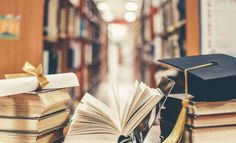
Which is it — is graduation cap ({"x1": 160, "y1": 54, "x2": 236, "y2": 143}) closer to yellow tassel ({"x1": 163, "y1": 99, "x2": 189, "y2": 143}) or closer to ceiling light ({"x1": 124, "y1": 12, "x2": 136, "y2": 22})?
yellow tassel ({"x1": 163, "y1": 99, "x2": 189, "y2": 143})

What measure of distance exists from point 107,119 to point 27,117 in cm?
22

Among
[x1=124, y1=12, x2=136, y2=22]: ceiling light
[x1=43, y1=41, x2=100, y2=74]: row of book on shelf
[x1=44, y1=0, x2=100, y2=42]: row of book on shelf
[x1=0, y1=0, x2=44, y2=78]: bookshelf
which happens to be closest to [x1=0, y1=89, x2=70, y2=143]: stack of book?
[x1=0, y1=0, x2=44, y2=78]: bookshelf

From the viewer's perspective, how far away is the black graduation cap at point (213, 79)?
81 centimetres

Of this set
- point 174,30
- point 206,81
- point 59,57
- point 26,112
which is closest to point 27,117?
point 26,112

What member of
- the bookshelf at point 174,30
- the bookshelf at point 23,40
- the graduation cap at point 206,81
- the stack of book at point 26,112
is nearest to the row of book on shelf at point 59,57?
the bookshelf at point 23,40

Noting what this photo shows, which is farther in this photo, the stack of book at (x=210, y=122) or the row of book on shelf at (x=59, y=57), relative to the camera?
the row of book on shelf at (x=59, y=57)

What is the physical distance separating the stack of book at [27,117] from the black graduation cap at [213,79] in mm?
392

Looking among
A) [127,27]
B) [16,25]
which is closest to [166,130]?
[16,25]

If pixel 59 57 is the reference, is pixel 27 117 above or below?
below

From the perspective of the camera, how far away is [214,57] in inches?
37.9

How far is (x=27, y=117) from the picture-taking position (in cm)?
80

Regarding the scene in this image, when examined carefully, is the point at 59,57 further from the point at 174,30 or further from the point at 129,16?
the point at 129,16

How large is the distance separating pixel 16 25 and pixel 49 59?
0.99 m

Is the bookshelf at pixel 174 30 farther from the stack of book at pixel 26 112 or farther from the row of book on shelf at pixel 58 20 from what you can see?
the row of book on shelf at pixel 58 20
